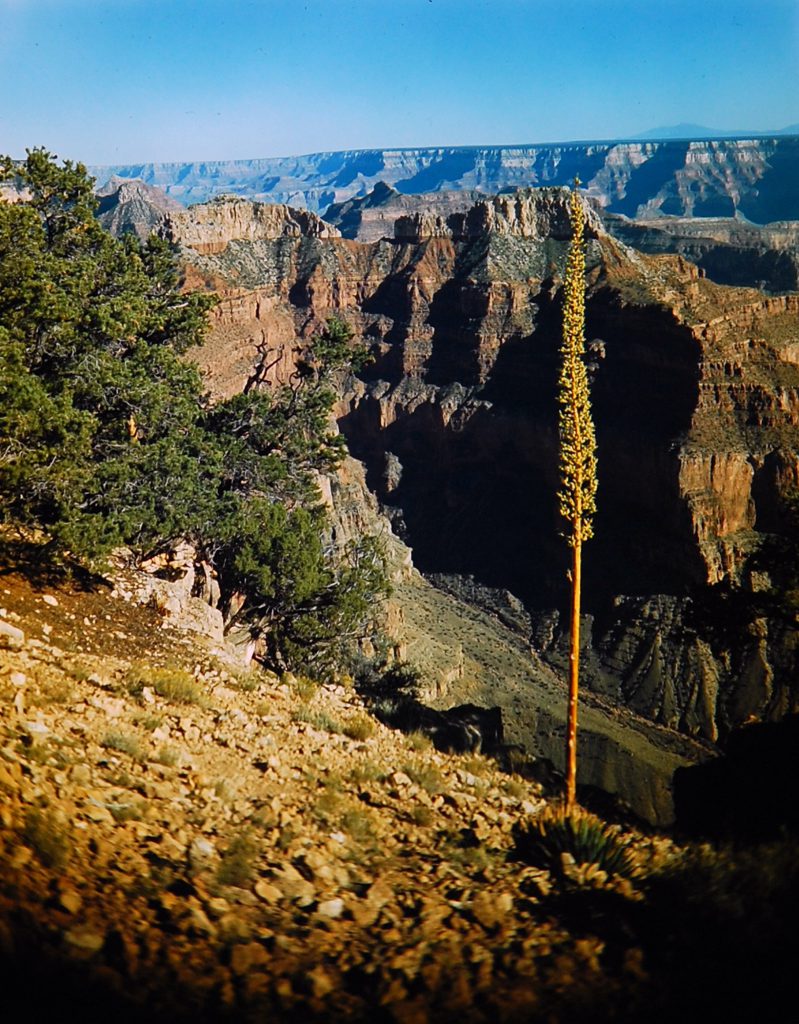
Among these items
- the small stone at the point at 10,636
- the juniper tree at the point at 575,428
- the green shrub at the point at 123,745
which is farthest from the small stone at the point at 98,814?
the juniper tree at the point at 575,428

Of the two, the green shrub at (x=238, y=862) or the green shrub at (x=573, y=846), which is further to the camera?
the green shrub at (x=573, y=846)

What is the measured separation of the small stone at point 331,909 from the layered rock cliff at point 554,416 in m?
14.2

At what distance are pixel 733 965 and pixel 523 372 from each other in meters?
73.2

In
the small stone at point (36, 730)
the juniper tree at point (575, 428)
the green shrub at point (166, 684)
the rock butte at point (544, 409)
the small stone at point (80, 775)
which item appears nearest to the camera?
the small stone at point (80, 775)

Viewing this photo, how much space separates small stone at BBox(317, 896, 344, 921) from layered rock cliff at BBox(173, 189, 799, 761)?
1419cm

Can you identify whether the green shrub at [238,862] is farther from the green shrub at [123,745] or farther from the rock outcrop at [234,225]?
the rock outcrop at [234,225]

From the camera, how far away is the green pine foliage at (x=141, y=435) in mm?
15141

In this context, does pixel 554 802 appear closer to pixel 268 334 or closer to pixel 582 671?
pixel 582 671

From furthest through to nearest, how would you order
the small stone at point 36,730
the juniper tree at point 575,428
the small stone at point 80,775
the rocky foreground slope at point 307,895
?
the juniper tree at point 575,428
the small stone at point 36,730
the small stone at point 80,775
the rocky foreground slope at point 307,895

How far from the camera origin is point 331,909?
5.77 m

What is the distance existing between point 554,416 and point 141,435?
157 ft

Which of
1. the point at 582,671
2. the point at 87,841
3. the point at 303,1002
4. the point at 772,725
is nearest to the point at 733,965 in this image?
the point at 303,1002

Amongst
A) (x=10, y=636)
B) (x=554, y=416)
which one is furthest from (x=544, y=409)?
(x=10, y=636)

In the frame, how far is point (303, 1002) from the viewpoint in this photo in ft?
14.8
